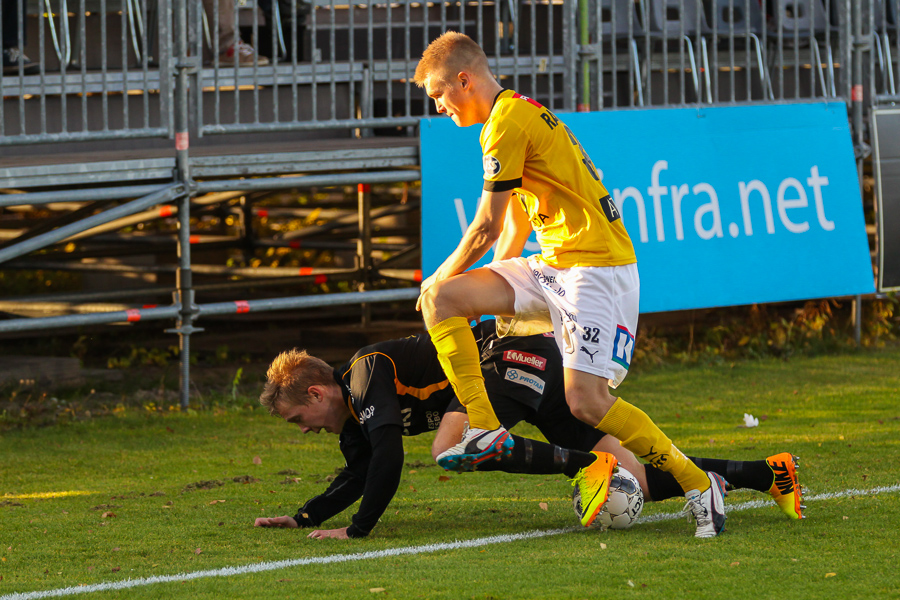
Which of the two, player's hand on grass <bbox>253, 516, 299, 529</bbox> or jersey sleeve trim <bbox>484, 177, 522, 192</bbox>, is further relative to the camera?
player's hand on grass <bbox>253, 516, 299, 529</bbox>

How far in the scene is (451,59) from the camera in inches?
183

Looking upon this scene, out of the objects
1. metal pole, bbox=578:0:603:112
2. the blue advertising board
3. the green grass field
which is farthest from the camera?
metal pole, bbox=578:0:603:112

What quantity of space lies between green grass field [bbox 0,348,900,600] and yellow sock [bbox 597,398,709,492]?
23 cm

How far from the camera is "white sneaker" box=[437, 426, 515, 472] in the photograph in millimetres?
4332

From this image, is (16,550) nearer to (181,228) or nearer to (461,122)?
(461,122)

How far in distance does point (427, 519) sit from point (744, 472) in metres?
1.35

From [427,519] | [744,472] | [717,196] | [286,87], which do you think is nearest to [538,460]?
[427,519]

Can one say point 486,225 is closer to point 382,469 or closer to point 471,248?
point 471,248

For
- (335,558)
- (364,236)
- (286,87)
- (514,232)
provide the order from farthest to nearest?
(364,236) → (286,87) → (514,232) → (335,558)

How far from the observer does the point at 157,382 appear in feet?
29.7

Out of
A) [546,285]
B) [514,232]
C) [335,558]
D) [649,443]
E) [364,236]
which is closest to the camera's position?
[335,558]

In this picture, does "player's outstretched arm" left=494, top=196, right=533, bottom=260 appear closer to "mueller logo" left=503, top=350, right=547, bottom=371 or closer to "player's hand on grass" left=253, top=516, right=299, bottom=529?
"mueller logo" left=503, top=350, right=547, bottom=371

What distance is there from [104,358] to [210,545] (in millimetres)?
6086

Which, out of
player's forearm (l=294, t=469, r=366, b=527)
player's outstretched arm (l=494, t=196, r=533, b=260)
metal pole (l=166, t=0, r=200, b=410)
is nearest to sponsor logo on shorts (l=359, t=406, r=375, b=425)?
player's forearm (l=294, t=469, r=366, b=527)
